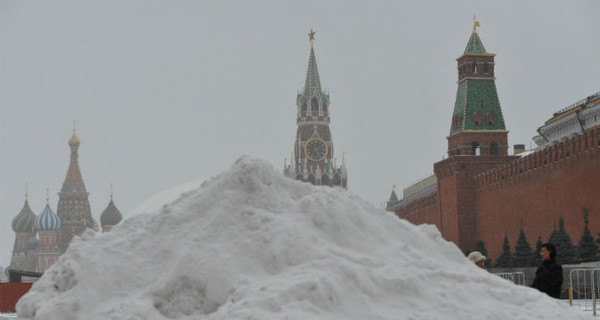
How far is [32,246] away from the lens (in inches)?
4604

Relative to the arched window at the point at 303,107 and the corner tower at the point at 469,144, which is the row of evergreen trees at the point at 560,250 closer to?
the corner tower at the point at 469,144

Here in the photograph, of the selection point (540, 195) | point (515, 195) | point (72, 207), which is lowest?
point (540, 195)

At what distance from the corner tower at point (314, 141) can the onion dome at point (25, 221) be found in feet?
147

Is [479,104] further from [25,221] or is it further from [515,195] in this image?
[25,221]

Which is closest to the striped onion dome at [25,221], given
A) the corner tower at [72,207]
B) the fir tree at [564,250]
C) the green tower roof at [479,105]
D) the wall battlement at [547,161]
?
the corner tower at [72,207]

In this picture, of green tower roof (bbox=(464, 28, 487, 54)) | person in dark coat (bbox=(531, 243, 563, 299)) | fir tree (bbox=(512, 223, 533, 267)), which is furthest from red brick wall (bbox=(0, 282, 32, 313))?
green tower roof (bbox=(464, 28, 487, 54))

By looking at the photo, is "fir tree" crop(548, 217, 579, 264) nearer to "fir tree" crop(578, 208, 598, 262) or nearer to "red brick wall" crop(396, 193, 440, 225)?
"fir tree" crop(578, 208, 598, 262)

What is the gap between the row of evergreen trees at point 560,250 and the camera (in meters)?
24.1

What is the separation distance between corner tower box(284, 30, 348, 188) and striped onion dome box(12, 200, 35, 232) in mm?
44768

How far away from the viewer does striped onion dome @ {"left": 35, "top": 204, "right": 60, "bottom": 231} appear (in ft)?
372

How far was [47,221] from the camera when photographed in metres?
114

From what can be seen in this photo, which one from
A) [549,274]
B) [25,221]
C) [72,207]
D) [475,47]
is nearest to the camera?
[549,274]

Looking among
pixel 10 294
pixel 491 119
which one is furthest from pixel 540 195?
pixel 10 294

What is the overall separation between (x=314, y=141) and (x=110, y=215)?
35.0 metres
